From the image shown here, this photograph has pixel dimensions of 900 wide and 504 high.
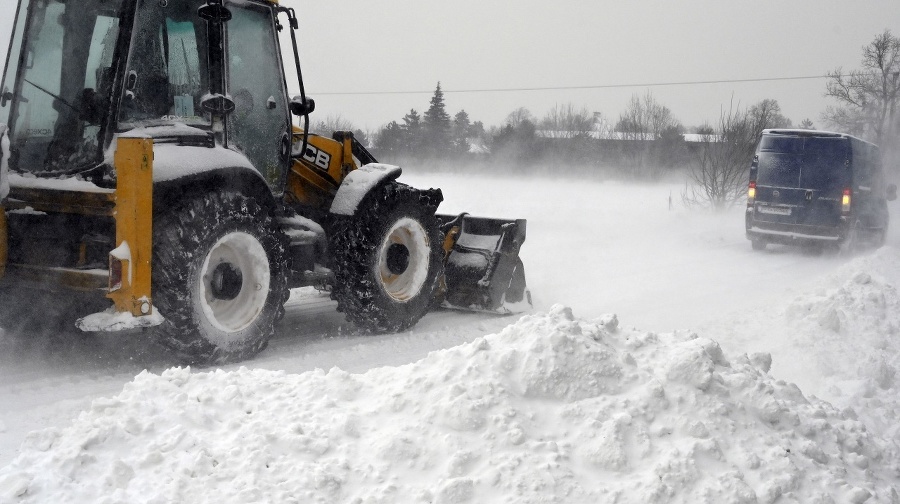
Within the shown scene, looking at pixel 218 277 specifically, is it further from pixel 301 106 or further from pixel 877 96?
pixel 877 96

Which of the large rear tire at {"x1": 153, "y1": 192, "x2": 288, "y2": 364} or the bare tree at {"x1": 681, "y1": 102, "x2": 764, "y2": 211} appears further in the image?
the bare tree at {"x1": 681, "y1": 102, "x2": 764, "y2": 211}

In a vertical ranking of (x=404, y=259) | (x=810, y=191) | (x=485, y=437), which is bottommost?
(x=485, y=437)

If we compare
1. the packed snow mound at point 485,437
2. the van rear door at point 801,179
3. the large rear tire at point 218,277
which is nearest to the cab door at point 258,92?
the large rear tire at point 218,277

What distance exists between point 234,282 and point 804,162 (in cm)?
1167

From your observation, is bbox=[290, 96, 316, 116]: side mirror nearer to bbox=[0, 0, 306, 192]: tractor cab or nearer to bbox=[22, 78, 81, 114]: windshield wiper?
bbox=[0, 0, 306, 192]: tractor cab

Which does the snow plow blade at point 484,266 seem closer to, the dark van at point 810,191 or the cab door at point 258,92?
the cab door at point 258,92

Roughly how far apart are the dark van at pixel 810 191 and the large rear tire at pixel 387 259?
9.13m

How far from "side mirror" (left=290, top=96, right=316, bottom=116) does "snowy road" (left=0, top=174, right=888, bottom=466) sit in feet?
6.03

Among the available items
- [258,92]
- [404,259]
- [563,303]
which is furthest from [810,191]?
[258,92]

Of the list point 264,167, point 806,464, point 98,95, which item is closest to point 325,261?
point 264,167

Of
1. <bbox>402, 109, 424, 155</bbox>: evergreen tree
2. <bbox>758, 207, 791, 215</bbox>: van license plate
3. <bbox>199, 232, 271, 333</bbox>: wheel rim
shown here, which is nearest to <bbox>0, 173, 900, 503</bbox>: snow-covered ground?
<bbox>199, 232, 271, 333</bbox>: wheel rim

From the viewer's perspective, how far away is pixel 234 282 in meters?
5.56

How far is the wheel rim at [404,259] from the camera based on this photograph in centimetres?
711

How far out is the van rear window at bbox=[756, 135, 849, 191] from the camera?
14008mm
